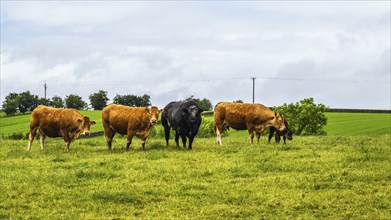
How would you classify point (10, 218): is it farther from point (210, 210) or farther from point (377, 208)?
point (377, 208)

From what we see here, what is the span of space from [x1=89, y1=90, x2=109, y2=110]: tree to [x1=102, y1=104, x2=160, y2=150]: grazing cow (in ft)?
354

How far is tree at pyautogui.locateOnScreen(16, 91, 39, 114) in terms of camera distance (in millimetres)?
130625

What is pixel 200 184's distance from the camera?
15.2 meters

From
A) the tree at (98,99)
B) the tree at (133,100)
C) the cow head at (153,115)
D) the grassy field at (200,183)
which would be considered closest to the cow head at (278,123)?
the grassy field at (200,183)

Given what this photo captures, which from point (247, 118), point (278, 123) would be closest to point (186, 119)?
point (247, 118)

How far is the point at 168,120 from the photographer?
982 inches

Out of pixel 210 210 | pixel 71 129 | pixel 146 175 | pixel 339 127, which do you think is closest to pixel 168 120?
pixel 71 129

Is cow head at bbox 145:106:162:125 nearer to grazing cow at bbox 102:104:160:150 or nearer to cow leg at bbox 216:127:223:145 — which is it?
grazing cow at bbox 102:104:160:150

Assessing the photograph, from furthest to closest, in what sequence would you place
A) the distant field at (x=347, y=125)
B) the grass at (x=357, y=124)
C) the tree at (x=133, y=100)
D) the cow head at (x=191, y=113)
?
the tree at (x=133, y=100), the distant field at (x=347, y=125), the grass at (x=357, y=124), the cow head at (x=191, y=113)

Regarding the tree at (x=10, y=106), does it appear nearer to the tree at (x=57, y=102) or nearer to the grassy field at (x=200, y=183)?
the tree at (x=57, y=102)

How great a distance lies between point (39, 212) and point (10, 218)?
73 centimetres

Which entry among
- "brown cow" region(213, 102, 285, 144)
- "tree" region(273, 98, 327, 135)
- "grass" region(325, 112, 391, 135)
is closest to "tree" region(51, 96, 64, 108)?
"grass" region(325, 112, 391, 135)

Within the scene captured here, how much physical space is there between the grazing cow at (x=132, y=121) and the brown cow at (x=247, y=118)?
4.72m

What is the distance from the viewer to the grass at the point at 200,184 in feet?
41.5
